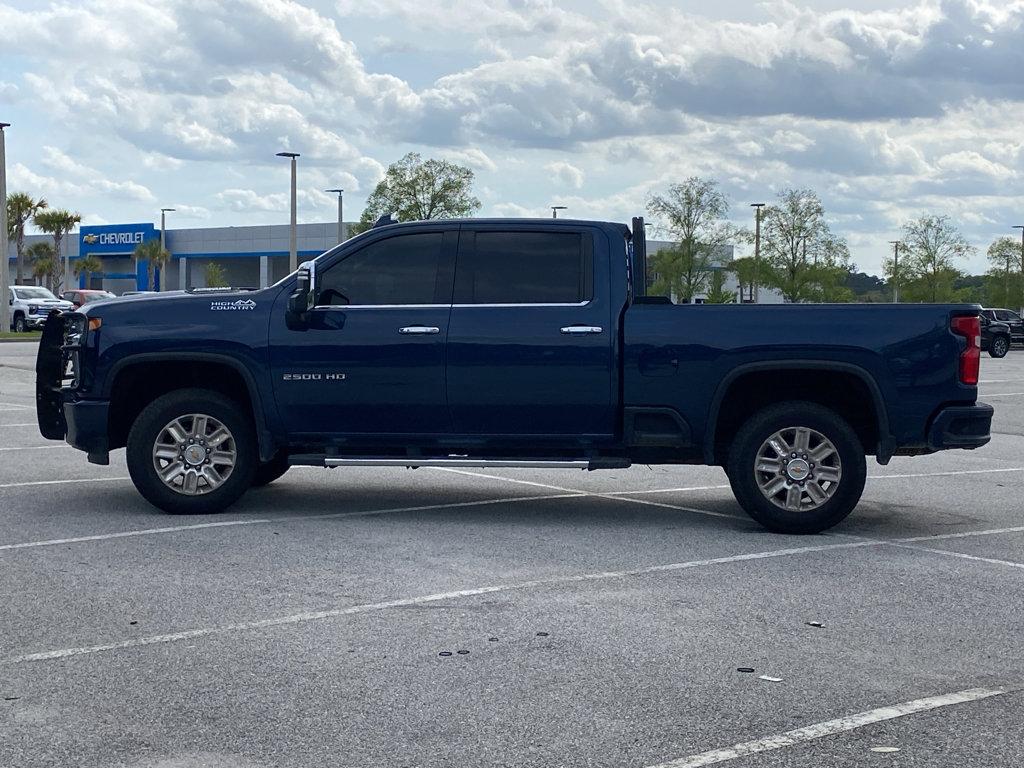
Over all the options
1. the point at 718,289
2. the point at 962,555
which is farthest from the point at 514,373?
the point at 718,289

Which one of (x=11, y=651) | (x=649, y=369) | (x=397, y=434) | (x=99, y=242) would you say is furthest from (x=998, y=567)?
(x=99, y=242)

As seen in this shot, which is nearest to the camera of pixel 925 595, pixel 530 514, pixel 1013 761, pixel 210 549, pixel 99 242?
pixel 1013 761

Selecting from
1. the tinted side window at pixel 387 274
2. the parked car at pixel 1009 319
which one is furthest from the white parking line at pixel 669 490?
the parked car at pixel 1009 319

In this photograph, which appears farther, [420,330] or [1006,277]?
[1006,277]

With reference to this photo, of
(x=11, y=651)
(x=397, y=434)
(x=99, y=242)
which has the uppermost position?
(x=99, y=242)

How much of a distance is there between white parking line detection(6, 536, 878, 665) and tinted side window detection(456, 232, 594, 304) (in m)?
2.17

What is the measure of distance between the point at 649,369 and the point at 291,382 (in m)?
2.40

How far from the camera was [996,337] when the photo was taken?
44.3 m

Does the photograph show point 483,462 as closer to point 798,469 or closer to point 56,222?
point 798,469

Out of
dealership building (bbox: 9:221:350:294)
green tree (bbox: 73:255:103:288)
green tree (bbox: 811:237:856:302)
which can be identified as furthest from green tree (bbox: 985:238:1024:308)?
green tree (bbox: 73:255:103:288)

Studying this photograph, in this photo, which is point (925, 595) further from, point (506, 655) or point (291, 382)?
point (291, 382)

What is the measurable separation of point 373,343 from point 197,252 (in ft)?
294

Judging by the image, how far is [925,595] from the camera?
7176mm

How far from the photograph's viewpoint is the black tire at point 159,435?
377 inches
